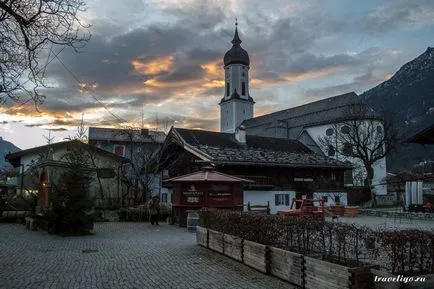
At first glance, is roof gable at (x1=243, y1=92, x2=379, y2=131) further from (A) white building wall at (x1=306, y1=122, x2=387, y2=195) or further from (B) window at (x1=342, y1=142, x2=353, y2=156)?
(B) window at (x1=342, y1=142, x2=353, y2=156)

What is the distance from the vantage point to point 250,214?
37.2ft

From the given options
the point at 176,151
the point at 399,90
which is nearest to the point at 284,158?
the point at 176,151

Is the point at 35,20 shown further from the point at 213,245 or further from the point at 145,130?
the point at 145,130

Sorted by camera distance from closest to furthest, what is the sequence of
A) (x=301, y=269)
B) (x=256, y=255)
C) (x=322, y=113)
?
1. (x=301, y=269)
2. (x=256, y=255)
3. (x=322, y=113)

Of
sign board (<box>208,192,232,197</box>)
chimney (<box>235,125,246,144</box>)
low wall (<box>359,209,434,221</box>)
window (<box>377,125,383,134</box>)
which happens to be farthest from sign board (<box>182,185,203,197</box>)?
window (<box>377,125,383,134</box>)

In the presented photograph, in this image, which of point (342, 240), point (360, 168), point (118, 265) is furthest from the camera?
Result: point (360, 168)

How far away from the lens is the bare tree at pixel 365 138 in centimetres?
4605

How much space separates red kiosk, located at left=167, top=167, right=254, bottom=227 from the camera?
69.9 ft

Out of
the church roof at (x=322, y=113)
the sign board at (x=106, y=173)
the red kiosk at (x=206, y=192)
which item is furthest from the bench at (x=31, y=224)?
the church roof at (x=322, y=113)

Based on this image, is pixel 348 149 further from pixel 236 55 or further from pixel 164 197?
pixel 236 55

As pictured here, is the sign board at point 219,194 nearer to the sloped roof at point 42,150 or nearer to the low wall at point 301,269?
the low wall at point 301,269

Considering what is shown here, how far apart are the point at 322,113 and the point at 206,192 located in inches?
1889

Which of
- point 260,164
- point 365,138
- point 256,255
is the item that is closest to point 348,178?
point 365,138

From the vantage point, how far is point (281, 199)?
33.6 m
